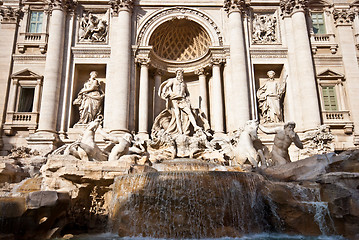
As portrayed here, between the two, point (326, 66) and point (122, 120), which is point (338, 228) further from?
point (326, 66)

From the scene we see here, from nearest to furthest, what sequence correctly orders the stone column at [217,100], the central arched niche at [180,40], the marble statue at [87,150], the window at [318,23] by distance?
the marble statue at [87,150]
the stone column at [217,100]
the central arched niche at [180,40]
the window at [318,23]

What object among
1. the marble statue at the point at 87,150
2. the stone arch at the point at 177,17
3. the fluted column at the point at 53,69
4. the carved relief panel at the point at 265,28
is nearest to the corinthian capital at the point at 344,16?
the carved relief panel at the point at 265,28

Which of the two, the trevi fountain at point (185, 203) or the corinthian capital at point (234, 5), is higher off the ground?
the corinthian capital at point (234, 5)

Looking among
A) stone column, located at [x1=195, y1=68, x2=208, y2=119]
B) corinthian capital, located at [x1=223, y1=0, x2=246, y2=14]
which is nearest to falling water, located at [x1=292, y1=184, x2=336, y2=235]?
stone column, located at [x1=195, y1=68, x2=208, y2=119]

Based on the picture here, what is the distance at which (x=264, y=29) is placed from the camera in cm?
1702

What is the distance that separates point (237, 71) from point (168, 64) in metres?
4.71

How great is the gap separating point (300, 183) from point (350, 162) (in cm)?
174

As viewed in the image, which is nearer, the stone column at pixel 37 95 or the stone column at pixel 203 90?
the stone column at pixel 37 95

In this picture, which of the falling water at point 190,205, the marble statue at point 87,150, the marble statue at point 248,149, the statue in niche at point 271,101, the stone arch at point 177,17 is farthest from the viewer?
the stone arch at point 177,17

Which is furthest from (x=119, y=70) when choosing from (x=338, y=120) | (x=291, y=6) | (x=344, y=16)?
(x=344, y=16)

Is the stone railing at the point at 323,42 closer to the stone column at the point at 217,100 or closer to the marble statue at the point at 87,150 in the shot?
the stone column at the point at 217,100

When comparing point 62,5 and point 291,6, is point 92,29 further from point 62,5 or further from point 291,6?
point 291,6

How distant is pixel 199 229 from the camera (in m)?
6.98

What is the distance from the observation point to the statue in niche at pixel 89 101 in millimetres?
15406
